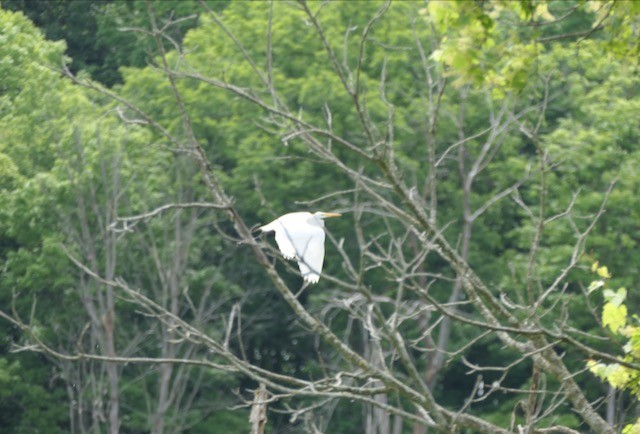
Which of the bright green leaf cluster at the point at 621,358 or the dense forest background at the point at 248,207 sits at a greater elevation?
the bright green leaf cluster at the point at 621,358

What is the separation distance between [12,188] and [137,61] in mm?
7698

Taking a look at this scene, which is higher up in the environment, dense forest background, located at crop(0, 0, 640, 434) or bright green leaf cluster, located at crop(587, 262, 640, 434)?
bright green leaf cluster, located at crop(587, 262, 640, 434)

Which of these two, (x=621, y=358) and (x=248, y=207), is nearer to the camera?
(x=621, y=358)

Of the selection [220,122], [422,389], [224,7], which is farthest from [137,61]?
[422,389]

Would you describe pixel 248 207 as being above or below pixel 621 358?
below

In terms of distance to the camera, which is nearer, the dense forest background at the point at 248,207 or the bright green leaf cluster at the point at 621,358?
the bright green leaf cluster at the point at 621,358

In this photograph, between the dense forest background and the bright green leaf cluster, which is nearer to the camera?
the bright green leaf cluster

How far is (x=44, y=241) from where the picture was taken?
25234 millimetres

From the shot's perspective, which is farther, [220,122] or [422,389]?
[220,122]

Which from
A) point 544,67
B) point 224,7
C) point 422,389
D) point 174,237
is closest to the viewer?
point 422,389

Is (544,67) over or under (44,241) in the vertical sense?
over

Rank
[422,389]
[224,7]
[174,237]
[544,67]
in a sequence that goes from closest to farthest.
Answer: [422,389], [544,67], [174,237], [224,7]

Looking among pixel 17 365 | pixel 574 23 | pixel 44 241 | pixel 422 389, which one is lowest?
pixel 17 365

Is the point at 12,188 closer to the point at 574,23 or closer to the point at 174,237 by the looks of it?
the point at 174,237
